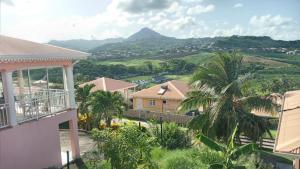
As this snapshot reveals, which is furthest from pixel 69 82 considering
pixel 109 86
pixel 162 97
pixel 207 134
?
pixel 109 86

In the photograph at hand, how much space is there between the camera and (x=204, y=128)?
63.1 feet

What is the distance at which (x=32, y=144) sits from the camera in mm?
15164

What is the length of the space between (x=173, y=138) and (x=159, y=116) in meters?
13.2

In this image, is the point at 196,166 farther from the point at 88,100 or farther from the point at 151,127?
the point at 88,100

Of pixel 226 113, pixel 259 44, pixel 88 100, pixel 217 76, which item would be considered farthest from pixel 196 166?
pixel 259 44

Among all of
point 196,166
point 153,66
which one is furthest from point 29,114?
point 153,66

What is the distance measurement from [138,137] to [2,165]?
5.69 meters

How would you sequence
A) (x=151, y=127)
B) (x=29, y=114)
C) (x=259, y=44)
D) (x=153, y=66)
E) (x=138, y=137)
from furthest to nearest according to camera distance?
(x=259, y=44) < (x=153, y=66) < (x=151, y=127) < (x=29, y=114) < (x=138, y=137)

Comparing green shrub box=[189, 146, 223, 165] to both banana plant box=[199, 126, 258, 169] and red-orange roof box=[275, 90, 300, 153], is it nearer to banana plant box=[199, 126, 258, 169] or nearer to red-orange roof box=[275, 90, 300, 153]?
banana plant box=[199, 126, 258, 169]

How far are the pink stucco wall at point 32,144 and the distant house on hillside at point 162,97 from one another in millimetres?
22384

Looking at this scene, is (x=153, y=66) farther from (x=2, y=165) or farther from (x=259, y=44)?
(x=2, y=165)

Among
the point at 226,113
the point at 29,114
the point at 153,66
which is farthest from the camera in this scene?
the point at 153,66

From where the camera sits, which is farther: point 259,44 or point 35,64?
point 259,44

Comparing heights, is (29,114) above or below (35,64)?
below
